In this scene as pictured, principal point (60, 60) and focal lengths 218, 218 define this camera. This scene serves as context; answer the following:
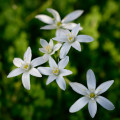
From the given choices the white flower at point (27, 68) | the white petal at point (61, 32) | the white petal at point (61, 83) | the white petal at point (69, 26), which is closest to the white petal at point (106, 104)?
the white petal at point (61, 83)

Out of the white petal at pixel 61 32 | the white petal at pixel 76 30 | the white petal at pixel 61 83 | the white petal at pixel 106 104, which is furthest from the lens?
the white petal at pixel 61 32

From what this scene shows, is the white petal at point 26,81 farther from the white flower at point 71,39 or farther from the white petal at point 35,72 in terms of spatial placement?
the white flower at point 71,39

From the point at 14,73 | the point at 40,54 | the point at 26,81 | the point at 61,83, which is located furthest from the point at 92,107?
the point at 40,54

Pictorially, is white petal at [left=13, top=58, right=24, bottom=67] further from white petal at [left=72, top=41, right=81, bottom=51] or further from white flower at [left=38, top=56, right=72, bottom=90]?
white petal at [left=72, top=41, right=81, bottom=51]

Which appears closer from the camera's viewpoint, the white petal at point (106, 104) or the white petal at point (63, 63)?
the white petal at point (106, 104)

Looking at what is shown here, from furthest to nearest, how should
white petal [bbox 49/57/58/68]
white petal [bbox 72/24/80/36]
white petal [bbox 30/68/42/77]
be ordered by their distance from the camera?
white petal [bbox 72/24/80/36] < white petal [bbox 49/57/58/68] < white petal [bbox 30/68/42/77]

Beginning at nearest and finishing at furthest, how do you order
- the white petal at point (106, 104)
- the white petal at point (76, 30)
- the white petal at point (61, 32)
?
the white petal at point (106, 104), the white petal at point (76, 30), the white petal at point (61, 32)

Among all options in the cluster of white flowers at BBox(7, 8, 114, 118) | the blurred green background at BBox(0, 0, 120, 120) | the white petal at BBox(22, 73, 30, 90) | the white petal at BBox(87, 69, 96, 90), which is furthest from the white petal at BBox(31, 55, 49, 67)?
the blurred green background at BBox(0, 0, 120, 120)

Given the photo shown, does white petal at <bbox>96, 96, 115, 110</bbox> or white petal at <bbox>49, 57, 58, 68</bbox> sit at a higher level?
white petal at <bbox>49, 57, 58, 68</bbox>

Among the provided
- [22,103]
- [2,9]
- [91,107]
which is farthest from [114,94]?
[2,9]

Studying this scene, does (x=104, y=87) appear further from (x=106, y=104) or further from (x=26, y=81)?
(x=26, y=81)
